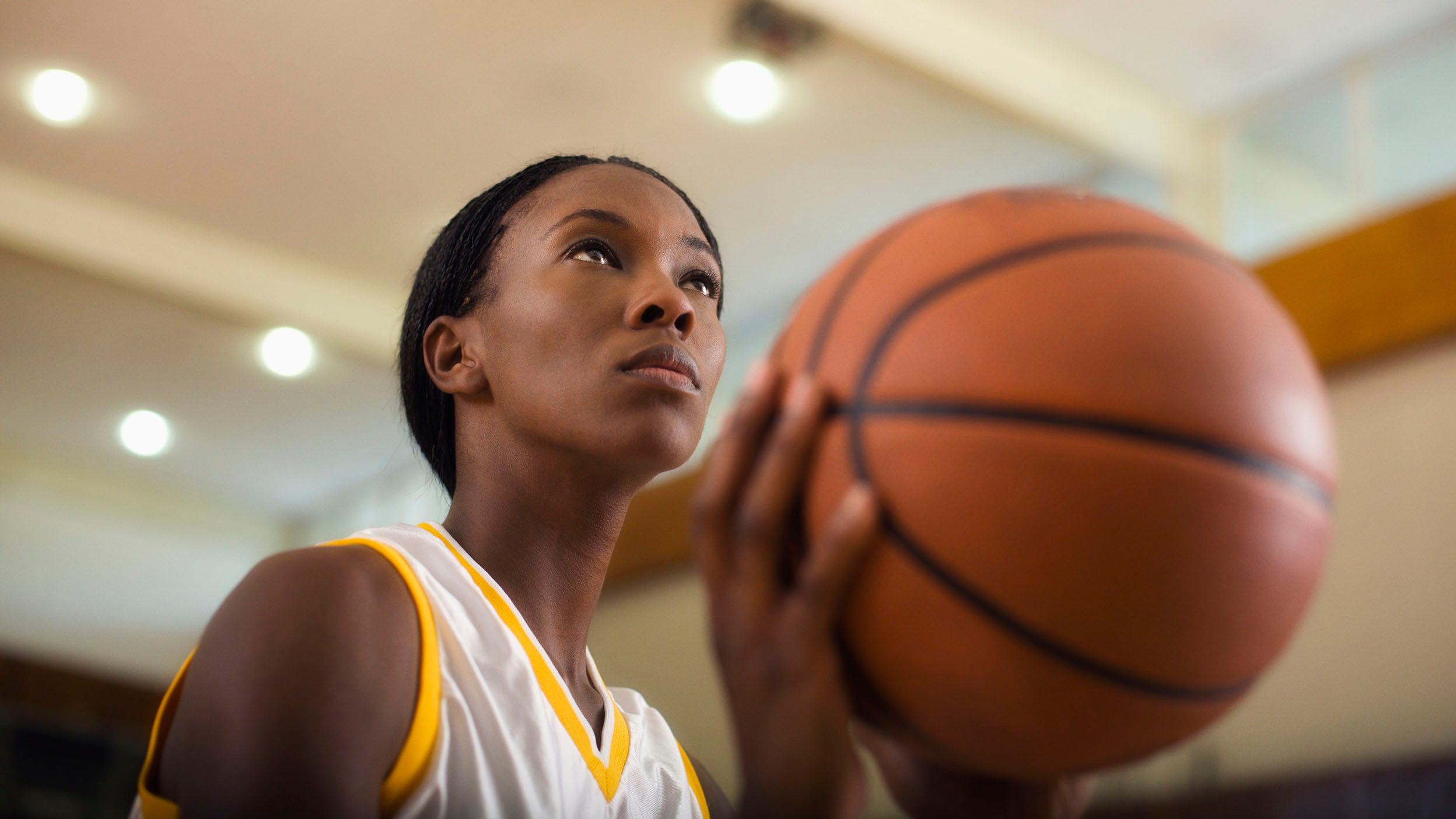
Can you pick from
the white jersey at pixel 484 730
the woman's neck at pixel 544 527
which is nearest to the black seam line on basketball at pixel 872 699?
the white jersey at pixel 484 730

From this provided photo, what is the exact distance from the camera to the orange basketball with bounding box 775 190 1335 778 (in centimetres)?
86

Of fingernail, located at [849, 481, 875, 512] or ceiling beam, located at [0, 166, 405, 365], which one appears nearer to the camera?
fingernail, located at [849, 481, 875, 512]

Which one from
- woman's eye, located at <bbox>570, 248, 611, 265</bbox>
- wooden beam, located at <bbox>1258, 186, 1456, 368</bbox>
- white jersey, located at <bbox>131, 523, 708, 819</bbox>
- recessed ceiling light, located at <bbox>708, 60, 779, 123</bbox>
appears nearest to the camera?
white jersey, located at <bbox>131, 523, 708, 819</bbox>

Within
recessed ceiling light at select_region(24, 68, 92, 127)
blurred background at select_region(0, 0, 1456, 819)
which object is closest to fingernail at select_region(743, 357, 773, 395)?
blurred background at select_region(0, 0, 1456, 819)

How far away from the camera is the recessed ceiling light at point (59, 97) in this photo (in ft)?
14.5

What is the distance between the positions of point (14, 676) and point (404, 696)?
7.34 m

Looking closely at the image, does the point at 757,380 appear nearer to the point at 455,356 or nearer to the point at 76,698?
the point at 455,356

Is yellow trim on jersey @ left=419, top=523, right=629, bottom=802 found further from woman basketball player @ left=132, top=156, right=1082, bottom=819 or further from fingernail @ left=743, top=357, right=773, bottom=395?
fingernail @ left=743, top=357, right=773, bottom=395

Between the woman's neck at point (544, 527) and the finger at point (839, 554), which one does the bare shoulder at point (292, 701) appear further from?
the finger at point (839, 554)

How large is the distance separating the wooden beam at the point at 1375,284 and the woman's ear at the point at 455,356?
293 centimetres

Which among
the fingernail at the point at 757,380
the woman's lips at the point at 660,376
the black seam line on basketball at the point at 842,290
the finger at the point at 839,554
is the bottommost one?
the finger at the point at 839,554

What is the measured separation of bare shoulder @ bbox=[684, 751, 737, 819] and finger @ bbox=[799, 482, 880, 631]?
72cm

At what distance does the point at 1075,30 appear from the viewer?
4.20m

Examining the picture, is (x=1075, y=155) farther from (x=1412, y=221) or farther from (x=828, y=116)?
(x=1412, y=221)
